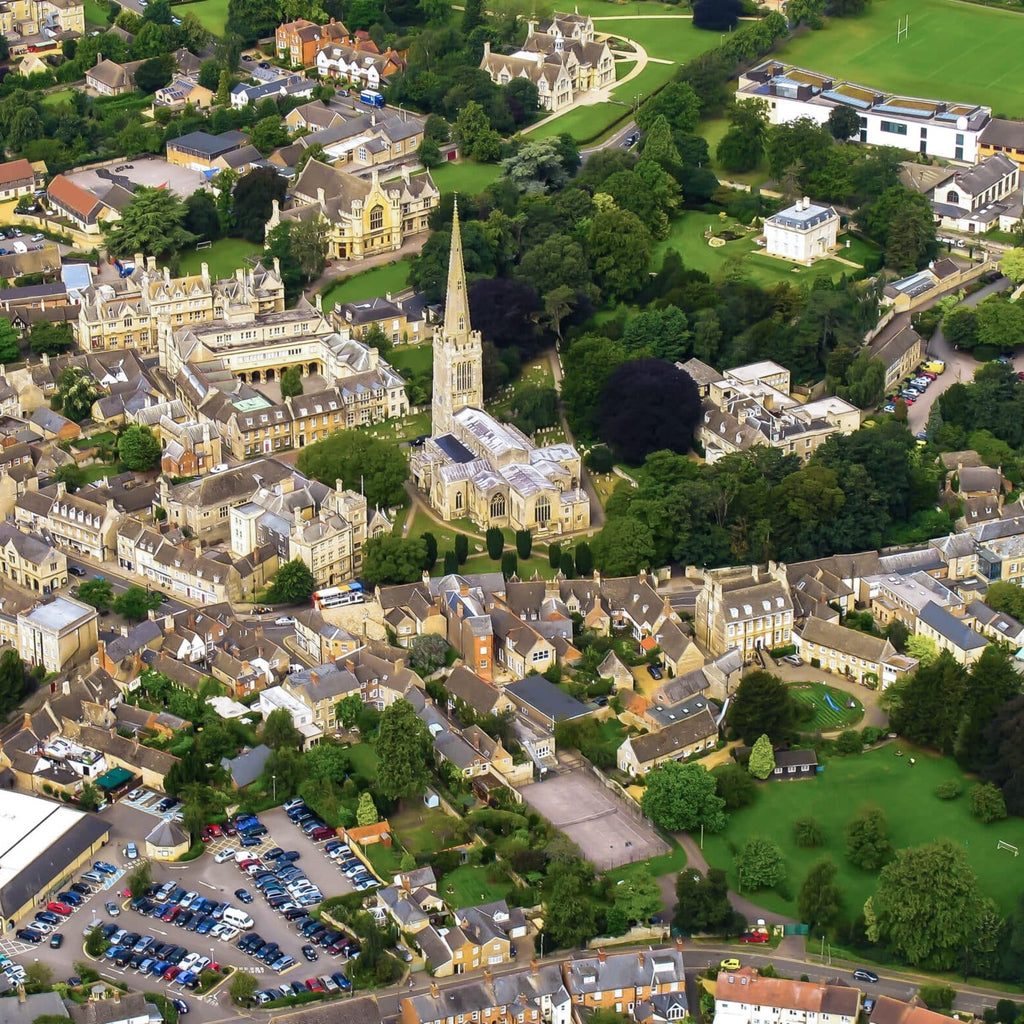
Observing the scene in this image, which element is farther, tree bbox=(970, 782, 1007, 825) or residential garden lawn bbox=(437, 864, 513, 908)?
tree bbox=(970, 782, 1007, 825)

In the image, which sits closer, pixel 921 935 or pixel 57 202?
pixel 921 935

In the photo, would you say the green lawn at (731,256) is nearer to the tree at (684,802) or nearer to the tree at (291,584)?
the tree at (291,584)

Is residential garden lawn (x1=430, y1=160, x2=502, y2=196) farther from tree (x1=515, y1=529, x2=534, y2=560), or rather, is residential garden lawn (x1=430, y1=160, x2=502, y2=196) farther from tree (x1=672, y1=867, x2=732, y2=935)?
tree (x1=672, y1=867, x2=732, y2=935)

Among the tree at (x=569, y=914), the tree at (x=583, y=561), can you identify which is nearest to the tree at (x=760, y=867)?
the tree at (x=569, y=914)

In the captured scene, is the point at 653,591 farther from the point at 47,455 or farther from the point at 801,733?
the point at 47,455

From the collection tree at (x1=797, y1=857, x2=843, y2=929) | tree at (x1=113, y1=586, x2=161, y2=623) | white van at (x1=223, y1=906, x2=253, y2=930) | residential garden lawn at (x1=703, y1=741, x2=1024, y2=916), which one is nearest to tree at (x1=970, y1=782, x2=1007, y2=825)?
residential garden lawn at (x1=703, y1=741, x2=1024, y2=916)

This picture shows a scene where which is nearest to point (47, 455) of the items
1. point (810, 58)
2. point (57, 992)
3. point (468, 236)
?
point (468, 236)

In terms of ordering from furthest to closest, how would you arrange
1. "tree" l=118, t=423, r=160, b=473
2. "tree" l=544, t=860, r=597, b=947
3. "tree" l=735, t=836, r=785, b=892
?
"tree" l=118, t=423, r=160, b=473, "tree" l=735, t=836, r=785, b=892, "tree" l=544, t=860, r=597, b=947
